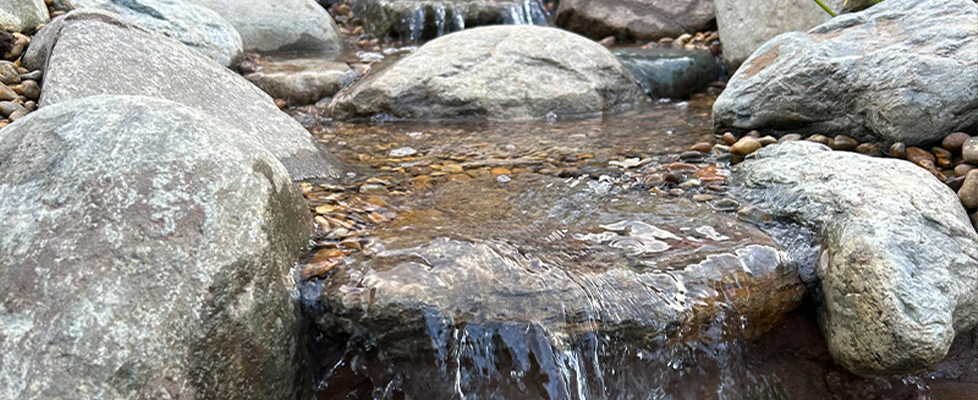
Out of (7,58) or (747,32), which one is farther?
(747,32)

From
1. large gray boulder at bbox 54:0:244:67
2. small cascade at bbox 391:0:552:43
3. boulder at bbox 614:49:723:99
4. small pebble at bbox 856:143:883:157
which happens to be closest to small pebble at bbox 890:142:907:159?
small pebble at bbox 856:143:883:157

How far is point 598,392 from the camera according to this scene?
212cm

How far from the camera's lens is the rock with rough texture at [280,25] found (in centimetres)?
748

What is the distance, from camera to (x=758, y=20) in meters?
6.38

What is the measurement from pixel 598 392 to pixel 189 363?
1.37m

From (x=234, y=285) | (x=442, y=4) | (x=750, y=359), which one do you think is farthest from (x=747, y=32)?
(x=234, y=285)

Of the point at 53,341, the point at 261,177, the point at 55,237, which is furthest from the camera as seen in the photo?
the point at 261,177

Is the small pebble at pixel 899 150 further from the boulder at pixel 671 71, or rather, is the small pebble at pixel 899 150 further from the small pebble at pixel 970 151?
the boulder at pixel 671 71

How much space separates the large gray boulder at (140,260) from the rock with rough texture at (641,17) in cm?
731

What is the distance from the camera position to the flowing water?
2051 mm

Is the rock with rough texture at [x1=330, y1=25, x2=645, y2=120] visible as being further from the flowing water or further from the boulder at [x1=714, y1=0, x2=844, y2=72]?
the flowing water

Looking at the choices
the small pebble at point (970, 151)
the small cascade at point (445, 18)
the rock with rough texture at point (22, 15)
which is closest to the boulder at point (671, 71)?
the small cascade at point (445, 18)

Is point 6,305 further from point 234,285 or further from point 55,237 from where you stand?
point 234,285

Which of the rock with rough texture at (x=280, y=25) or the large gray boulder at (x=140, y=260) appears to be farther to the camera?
the rock with rough texture at (x=280, y=25)
